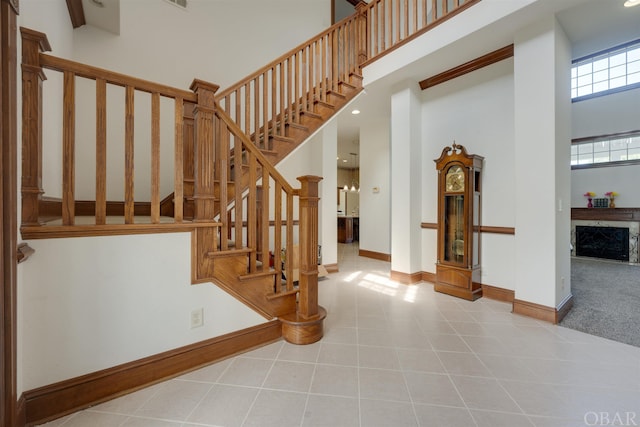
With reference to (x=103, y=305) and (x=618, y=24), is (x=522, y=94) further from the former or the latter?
(x=103, y=305)

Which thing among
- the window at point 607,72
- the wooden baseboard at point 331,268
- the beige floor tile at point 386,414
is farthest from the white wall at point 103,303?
the window at point 607,72

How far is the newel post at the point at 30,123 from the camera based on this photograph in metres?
1.26

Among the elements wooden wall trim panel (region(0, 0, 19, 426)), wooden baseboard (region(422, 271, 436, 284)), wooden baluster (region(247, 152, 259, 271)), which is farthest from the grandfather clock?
wooden wall trim panel (region(0, 0, 19, 426))

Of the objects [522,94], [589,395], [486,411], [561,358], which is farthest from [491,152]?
[486,411]

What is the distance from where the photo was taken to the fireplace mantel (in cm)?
545

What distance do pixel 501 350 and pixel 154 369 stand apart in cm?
246

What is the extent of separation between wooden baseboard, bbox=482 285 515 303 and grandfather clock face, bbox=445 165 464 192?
1279mm

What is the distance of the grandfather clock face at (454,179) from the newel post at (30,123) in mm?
3782

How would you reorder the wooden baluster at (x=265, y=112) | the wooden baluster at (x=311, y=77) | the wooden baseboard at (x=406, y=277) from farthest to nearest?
the wooden baseboard at (x=406, y=277) → the wooden baluster at (x=311, y=77) → the wooden baluster at (x=265, y=112)

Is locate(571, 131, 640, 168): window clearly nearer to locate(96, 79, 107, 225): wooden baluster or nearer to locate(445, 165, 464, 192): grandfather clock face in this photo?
locate(445, 165, 464, 192): grandfather clock face

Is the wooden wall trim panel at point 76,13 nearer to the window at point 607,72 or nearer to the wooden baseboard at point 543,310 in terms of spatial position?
the wooden baseboard at point 543,310

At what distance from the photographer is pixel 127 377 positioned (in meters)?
1.51

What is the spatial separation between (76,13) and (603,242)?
32.1 ft

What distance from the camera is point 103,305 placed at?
4.72 feet
